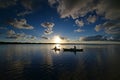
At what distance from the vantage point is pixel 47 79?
2583cm

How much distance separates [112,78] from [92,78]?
4236 millimetres

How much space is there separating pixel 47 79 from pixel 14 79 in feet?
22.8

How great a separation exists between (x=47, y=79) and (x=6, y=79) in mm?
8549

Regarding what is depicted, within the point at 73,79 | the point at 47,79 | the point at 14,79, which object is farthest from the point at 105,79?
the point at 14,79

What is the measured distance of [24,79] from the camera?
25.8 meters

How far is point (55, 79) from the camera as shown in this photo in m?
25.8

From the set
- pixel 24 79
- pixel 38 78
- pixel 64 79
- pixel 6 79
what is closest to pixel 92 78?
pixel 64 79

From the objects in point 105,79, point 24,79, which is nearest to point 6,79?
point 24,79

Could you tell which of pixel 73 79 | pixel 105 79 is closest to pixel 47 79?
pixel 73 79

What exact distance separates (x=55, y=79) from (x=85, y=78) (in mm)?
6448

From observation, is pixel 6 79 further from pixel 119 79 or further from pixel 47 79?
pixel 119 79

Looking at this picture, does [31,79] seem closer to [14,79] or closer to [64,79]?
[14,79]

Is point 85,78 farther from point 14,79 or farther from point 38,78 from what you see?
point 14,79

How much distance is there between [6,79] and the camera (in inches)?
1003
